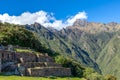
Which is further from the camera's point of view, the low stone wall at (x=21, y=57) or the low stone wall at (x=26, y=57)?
the low stone wall at (x=26, y=57)

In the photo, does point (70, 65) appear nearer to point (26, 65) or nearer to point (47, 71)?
point (47, 71)

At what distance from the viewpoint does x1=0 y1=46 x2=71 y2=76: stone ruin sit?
89250mm

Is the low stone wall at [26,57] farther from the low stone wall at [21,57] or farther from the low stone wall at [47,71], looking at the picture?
the low stone wall at [47,71]

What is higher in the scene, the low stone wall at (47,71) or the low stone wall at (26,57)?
the low stone wall at (26,57)

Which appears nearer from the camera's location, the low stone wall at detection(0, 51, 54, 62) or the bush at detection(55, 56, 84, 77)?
the low stone wall at detection(0, 51, 54, 62)

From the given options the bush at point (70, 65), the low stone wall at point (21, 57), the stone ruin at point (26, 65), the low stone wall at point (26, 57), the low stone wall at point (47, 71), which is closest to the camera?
the stone ruin at point (26, 65)

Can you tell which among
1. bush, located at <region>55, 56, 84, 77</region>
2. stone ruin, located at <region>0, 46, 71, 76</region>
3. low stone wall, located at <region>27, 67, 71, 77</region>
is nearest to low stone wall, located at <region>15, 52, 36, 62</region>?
stone ruin, located at <region>0, 46, 71, 76</region>

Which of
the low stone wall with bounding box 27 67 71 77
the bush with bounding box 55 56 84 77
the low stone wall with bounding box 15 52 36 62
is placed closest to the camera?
the low stone wall with bounding box 27 67 71 77

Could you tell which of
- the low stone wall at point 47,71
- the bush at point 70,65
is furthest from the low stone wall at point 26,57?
the bush at point 70,65

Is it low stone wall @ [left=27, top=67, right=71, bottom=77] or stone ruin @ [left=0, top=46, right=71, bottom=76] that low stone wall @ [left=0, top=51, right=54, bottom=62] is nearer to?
stone ruin @ [left=0, top=46, right=71, bottom=76]

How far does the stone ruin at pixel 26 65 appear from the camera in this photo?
89.2 m

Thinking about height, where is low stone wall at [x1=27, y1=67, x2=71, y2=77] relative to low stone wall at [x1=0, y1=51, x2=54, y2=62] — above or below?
below

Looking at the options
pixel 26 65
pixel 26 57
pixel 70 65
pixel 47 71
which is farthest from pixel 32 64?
pixel 70 65

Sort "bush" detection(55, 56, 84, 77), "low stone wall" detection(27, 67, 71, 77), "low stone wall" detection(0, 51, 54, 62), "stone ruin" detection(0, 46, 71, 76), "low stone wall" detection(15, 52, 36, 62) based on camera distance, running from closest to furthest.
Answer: "stone ruin" detection(0, 46, 71, 76) → "low stone wall" detection(27, 67, 71, 77) → "low stone wall" detection(0, 51, 54, 62) → "low stone wall" detection(15, 52, 36, 62) → "bush" detection(55, 56, 84, 77)
